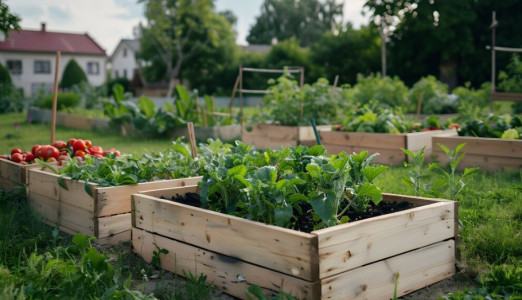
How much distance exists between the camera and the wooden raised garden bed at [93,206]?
12.2ft

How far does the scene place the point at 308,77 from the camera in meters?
25.6

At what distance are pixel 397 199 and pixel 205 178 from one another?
1.14 meters

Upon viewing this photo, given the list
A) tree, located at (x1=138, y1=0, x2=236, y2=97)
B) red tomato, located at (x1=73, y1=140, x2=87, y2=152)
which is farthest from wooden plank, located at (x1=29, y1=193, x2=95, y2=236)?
tree, located at (x1=138, y1=0, x2=236, y2=97)

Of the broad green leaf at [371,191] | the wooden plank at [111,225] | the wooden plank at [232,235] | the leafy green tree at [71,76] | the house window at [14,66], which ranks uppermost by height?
the house window at [14,66]

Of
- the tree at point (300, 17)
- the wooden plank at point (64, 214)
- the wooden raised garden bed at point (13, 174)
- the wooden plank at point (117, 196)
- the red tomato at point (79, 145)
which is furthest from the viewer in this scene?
the tree at point (300, 17)

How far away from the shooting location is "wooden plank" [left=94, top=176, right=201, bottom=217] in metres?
3.68

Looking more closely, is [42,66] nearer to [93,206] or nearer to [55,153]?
[55,153]

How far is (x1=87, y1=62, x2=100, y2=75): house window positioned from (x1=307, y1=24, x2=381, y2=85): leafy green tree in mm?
27770

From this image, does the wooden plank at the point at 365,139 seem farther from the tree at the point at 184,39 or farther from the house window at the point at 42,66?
the house window at the point at 42,66

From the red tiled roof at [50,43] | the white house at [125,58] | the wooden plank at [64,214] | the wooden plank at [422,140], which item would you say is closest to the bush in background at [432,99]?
the wooden plank at [422,140]

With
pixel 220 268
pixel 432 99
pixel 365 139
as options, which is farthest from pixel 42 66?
pixel 220 268

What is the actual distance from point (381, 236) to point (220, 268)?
84cm

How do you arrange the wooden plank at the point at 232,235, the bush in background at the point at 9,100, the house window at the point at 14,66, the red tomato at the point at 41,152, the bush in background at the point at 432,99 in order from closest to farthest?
the wooden plank at the point at 232,235, the red tomato at the point at 41,152, the bush in background at the point at 432,99, the bush in background at the point at 9,100, the house window at the point at 14,66

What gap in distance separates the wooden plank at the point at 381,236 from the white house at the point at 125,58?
177 feet
